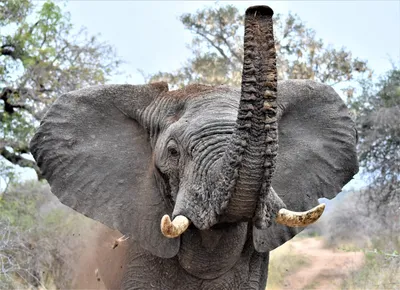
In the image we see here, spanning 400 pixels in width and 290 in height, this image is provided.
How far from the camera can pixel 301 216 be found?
11.6 ft

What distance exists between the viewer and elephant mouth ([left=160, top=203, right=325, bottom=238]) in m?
3.46

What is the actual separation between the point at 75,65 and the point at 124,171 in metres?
7.48

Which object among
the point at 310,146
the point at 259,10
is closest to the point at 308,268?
the point at 310,146

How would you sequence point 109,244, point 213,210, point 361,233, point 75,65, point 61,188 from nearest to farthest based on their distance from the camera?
1. point 213,210
2. point 61,188
3. point 109,244
4. point 75,65
5. point 361,233

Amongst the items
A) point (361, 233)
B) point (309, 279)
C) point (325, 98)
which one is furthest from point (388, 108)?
point (325, 98)

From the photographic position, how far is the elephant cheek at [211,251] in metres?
4.32

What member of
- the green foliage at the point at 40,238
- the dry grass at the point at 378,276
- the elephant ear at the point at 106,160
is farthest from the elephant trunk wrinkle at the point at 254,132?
the green foliage at the point at 40,238

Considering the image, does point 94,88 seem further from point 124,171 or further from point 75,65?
point 75,65

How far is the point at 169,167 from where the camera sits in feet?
13.7

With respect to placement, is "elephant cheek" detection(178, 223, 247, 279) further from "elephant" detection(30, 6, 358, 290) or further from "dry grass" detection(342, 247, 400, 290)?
"dry grass" detection(342, 247, 400, 290)

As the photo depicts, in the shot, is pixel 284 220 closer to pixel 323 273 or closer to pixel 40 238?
pixel 40 238

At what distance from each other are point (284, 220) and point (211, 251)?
33.6 inches

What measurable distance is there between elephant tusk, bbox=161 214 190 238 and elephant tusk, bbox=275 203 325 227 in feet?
1.50

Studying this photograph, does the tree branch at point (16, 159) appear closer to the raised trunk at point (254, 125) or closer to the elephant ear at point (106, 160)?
the elephant ear at point (106, 160)
